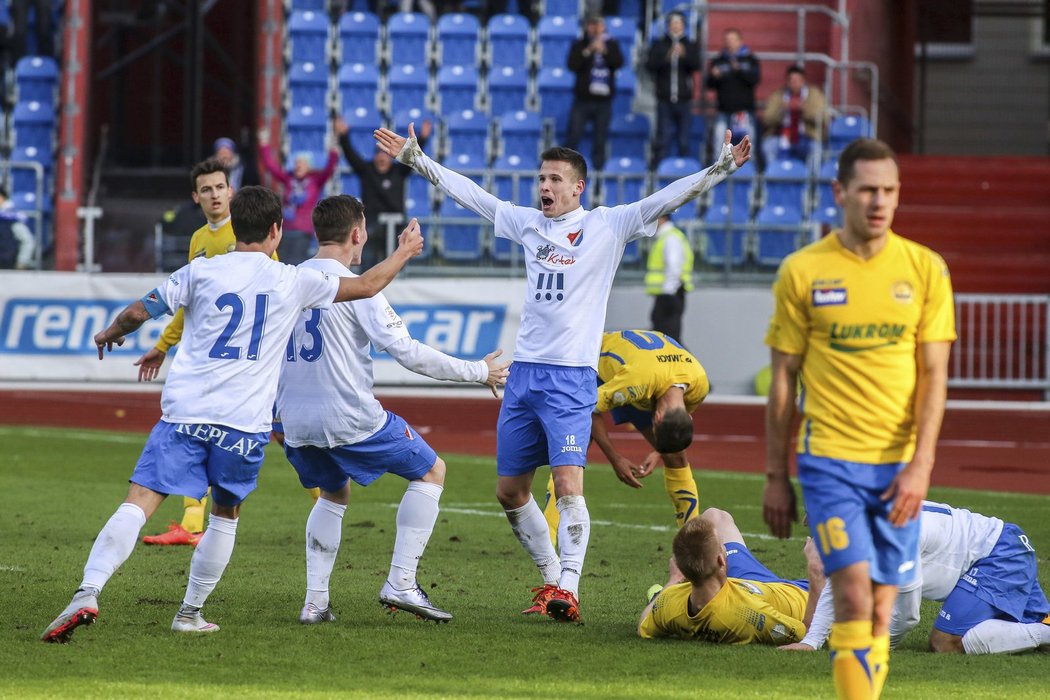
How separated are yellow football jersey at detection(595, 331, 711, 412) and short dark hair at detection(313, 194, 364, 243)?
191 centimetres

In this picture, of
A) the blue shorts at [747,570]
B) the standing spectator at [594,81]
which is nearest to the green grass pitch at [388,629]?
the blue shorts at [747,570]

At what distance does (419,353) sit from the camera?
7148mm

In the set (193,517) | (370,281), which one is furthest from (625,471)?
(193,517)

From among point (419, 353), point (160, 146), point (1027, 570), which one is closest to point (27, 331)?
point (160, 146)

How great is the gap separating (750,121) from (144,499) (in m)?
15.0

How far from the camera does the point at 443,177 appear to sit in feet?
27.0

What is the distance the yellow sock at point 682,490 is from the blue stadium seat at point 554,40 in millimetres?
13700

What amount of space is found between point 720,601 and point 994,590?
1131 mm

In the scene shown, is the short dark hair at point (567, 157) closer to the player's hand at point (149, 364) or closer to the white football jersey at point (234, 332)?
the white football jersey at point (234, 332)

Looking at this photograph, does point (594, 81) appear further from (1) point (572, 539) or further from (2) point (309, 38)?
(1) point (572, 539)

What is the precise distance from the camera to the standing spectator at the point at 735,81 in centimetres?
2022

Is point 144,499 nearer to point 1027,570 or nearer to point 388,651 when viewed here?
point 388,651

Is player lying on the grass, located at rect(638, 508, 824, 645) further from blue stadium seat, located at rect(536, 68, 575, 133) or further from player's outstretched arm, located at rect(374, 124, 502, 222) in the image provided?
blue stadium seat, located at rect(536, 68, 575, 133)

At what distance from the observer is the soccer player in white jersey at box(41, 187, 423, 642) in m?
6.61
